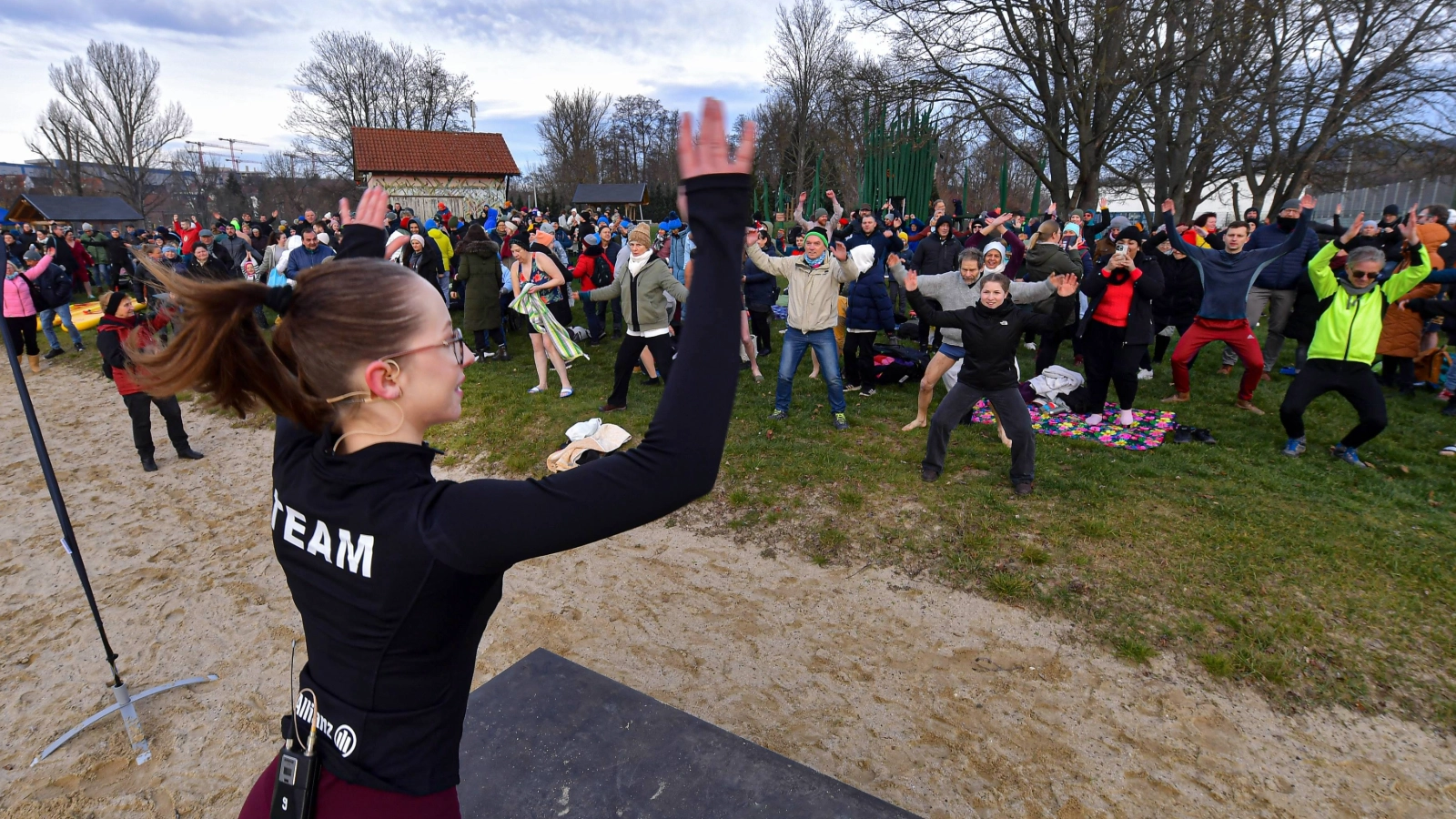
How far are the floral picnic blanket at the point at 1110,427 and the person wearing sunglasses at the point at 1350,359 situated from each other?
41.7 inches

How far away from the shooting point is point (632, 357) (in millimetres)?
8492

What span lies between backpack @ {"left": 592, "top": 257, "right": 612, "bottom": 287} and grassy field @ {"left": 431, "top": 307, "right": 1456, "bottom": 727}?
4.58 m

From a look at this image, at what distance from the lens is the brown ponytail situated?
49.0 inches

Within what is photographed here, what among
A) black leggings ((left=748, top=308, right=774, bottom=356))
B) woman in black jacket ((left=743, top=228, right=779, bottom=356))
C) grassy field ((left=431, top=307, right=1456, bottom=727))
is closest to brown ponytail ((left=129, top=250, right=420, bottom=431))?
grassy field ((left=431, top=307, right=1456, bottom=727))

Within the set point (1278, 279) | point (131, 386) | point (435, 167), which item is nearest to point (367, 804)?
point (131, 386)

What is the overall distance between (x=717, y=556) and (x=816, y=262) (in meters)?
3.57

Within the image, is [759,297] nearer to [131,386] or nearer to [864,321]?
Answer: [864,321]

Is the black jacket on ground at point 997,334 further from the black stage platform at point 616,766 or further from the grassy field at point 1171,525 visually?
the black stage platform at point 616,766

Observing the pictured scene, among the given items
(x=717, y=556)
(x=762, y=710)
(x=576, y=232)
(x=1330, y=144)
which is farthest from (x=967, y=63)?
(x=762, y=710)

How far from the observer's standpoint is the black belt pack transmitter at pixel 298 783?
131 cm

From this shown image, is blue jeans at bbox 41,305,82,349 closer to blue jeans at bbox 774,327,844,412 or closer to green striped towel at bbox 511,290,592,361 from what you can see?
A: green striped towel at bbox 511,290,592,361

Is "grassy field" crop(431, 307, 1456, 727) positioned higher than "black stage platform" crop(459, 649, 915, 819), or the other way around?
"black stage platform" crop(459, 649, 915, 819)

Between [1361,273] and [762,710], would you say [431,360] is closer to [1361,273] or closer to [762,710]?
[762,710]

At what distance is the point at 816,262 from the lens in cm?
755
